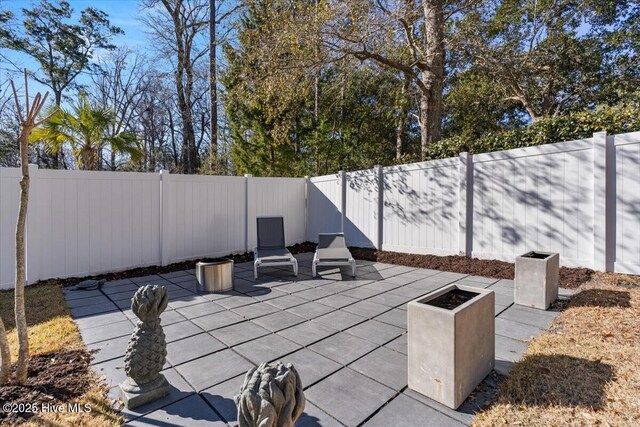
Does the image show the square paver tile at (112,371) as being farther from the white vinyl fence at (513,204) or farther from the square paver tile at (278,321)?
the white vinyl fence at (513,204)

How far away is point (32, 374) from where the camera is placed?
2574 millimetres

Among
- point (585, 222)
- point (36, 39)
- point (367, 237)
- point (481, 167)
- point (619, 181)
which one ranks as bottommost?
point (367, 237)

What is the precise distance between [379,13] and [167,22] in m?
11.6

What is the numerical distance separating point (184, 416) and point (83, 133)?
6.84 meters

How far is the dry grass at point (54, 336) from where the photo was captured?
2059mm

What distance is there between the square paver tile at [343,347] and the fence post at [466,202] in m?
4.22

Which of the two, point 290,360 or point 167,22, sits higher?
point 167,22

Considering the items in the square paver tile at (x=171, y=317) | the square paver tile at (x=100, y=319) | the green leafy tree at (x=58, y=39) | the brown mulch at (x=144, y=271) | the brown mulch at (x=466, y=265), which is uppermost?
the green leafy tree at (x=58, y=39)

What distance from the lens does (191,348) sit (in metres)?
3.09

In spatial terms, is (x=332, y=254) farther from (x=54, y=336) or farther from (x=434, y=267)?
(x=54, y=336)

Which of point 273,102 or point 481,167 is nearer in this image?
point 481,167

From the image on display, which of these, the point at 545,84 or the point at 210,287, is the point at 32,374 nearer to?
the point at 210,287

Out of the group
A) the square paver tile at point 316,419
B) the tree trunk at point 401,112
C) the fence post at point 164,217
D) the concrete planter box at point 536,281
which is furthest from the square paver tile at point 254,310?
the tree trunk at point 401,112

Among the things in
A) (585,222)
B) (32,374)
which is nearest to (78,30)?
(32,374)
